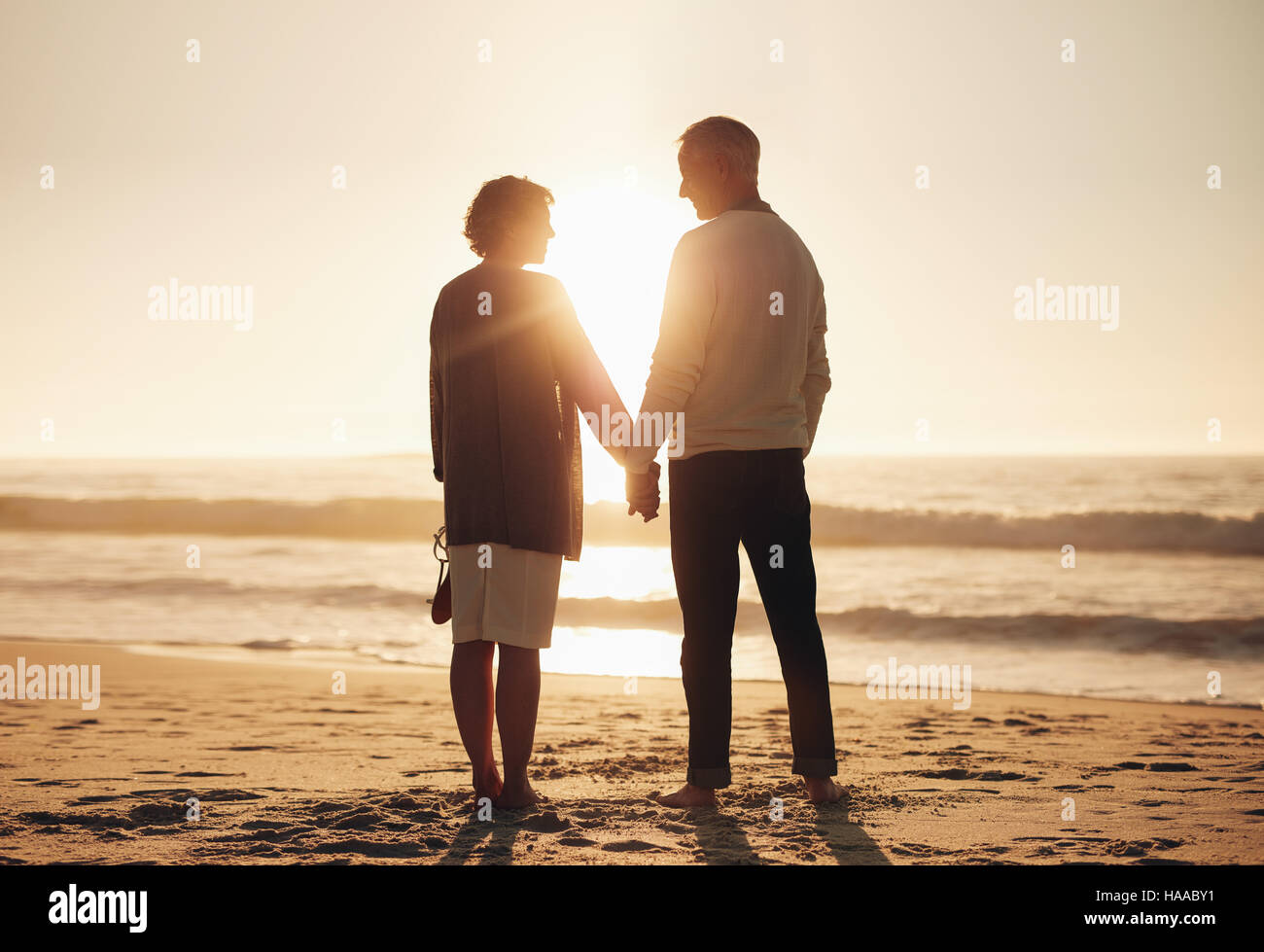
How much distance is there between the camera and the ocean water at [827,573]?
28.8 ft

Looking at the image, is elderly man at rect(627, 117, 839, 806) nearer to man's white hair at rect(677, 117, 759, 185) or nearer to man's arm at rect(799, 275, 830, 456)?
man's white hair at rect(677, 117, 759, 185)

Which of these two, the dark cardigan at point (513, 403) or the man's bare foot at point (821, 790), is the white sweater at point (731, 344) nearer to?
the dark cardigan at point (513, 403)

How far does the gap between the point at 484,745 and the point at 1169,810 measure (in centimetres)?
217

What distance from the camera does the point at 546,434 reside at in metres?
3.24

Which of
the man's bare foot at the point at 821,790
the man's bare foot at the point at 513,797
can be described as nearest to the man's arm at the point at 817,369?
the man's bare foot at the point at 821,790

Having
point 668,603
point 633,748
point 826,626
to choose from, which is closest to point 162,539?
point 668,603

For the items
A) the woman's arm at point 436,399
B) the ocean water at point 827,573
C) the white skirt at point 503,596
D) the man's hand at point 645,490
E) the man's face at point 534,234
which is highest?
the man's face at point 534,234

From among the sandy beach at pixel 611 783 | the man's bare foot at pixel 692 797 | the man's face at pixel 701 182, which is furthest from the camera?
the man's face at pixel 701 182

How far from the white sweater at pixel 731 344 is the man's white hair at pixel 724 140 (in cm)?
20

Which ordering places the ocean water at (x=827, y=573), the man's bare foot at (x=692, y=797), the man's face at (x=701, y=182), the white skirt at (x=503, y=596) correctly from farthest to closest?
the ocean water at (x=827, y=573) → the man's face at (x=701, y=182) → the man's bare foot at (x=692, y=797) → the white skirt at (x=503, y=596)

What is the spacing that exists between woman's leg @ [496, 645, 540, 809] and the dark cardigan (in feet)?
1.15

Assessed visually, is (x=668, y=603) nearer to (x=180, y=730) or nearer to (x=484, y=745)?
(x=180, y=730)

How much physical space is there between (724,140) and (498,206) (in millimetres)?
742
